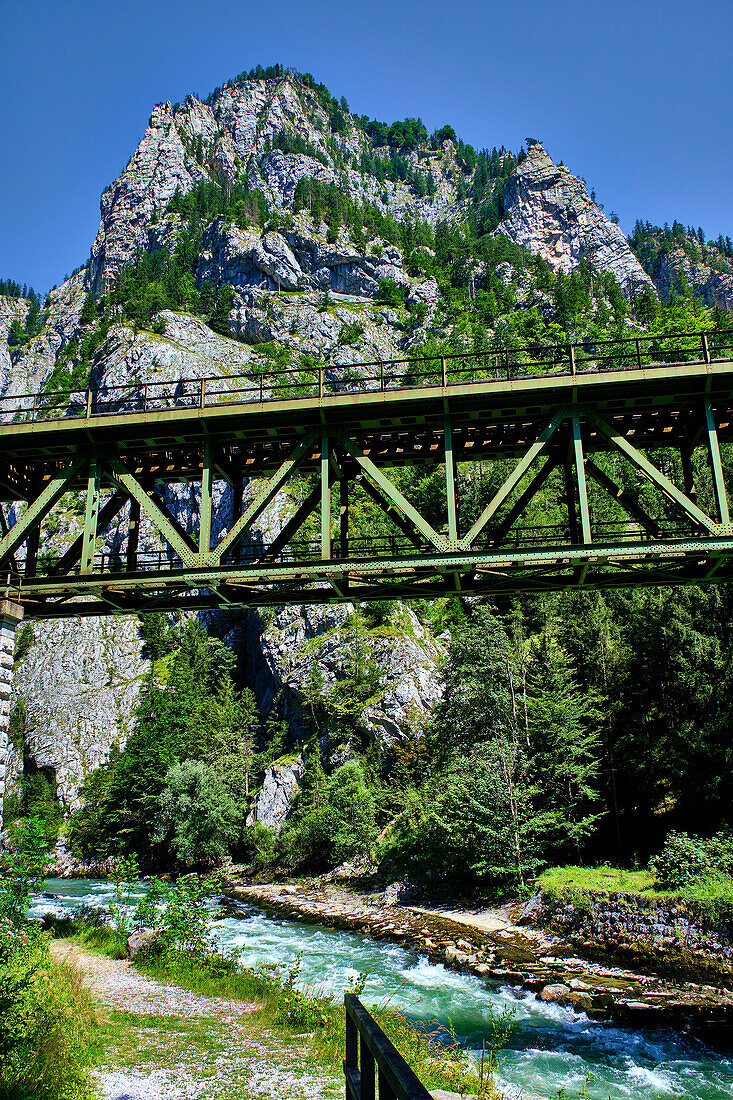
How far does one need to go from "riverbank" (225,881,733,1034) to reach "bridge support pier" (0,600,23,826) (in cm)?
1640

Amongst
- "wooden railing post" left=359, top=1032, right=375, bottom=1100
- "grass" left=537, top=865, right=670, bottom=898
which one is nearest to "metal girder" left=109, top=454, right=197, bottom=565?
"wooden railing post" left=359, top=1032, right=375, bottom=1100

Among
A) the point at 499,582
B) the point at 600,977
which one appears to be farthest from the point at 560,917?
the point at 499,582

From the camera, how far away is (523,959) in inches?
879

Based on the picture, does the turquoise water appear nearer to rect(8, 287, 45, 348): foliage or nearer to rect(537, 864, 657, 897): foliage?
rect(537, 864, 657, 897): foliage

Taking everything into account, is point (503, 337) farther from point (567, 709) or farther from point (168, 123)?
point (168, 123)

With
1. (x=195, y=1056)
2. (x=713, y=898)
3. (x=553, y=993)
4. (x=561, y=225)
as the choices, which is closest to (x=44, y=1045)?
(x=195, y=1056)

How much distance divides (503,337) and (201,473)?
11073cm

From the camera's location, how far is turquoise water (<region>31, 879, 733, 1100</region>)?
14.1 meters

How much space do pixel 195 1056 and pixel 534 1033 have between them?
393 inches

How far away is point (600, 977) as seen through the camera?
20234mm

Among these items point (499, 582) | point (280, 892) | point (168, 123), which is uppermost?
point (168, 123)

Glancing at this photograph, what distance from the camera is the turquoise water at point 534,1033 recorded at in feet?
46.2

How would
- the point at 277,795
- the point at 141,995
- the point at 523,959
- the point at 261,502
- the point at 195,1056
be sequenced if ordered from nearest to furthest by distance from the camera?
1. the point at 195,1056
2. the point at 261,502
3. the point at 141,995
4. the point at 523,959
5. the point at 277,795

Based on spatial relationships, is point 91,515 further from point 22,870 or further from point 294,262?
point 294,262
